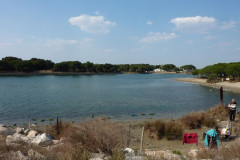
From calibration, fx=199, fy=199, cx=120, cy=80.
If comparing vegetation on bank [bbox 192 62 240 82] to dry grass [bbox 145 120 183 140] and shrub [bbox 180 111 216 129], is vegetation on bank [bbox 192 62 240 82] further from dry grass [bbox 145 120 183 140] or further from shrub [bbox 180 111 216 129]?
dry grass [bbox 145 120 183 140]

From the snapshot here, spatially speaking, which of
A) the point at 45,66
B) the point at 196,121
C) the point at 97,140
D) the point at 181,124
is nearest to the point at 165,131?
the point at 181,124

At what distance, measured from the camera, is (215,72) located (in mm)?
79938

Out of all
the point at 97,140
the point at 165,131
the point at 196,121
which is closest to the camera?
the point at 97,140

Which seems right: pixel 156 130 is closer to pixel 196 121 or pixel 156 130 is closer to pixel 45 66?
pixel 196 121

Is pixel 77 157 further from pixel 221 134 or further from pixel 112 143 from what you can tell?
pixel 221 134

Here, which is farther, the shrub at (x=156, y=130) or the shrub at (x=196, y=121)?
the shrub at (x=196, y=121)

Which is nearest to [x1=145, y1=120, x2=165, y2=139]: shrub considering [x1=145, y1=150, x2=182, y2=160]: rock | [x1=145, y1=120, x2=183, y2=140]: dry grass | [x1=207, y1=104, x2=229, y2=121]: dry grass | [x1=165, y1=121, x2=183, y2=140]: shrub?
[x1=145, y1=120, x2=183, y2=140]: dry grass

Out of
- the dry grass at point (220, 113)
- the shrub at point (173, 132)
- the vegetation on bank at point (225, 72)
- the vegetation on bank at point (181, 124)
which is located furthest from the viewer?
the vegetation on bank at point (225, 72)

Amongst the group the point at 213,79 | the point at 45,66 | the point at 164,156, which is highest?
the point at 45,66

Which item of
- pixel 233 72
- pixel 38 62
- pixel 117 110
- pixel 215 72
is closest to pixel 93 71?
pixel 38 62

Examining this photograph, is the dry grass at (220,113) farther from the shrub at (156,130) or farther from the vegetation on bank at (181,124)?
the shrub at (156,130)

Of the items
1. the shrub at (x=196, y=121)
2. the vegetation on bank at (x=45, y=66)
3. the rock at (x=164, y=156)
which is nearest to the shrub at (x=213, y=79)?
the shrub at (x=196, y=121)

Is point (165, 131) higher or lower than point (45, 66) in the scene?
lower

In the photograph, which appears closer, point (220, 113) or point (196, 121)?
point (196, 121)
